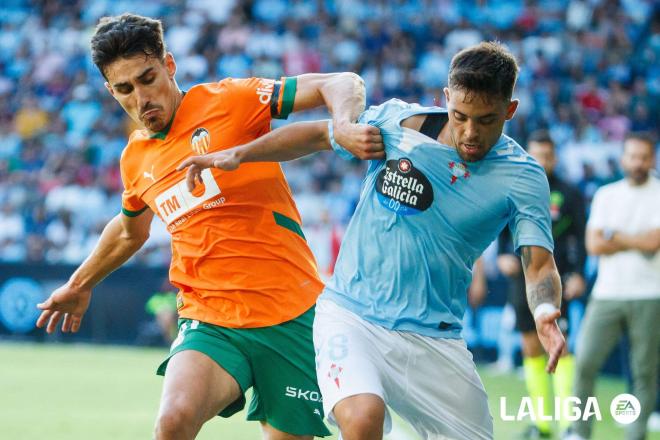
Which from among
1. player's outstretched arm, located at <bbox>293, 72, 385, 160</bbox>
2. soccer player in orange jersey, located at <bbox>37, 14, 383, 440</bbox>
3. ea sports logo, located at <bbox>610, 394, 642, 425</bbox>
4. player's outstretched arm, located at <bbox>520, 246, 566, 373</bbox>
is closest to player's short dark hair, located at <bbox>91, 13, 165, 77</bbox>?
soccer player in orange jersey, located at <bbox>37, 14, 383, 440</bbox>

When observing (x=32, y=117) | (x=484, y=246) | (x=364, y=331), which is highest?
(x=484, y=246)

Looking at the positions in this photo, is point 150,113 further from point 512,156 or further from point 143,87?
point 512,156

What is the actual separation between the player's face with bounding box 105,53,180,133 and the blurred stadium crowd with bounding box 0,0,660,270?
9727mm

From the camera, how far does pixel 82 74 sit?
2272cm

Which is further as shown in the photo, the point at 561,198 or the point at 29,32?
the point at 29,32

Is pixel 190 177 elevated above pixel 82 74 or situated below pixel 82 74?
above

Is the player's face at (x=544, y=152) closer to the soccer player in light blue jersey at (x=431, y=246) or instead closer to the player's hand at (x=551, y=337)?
the soccer player in light blue jersey at (x=431, y=246)

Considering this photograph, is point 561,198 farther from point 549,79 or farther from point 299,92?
point 549,79

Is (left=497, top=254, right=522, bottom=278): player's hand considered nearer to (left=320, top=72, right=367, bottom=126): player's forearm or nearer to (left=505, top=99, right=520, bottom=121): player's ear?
(left=320, top=72, right=367, bottom=126): player's forearm

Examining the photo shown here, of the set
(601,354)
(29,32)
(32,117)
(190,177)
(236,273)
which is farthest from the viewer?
(29,32)

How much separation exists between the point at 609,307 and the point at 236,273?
4.18m

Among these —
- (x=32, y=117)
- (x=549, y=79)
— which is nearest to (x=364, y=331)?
(x=549, y=79)

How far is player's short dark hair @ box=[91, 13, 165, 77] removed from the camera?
5324 mm

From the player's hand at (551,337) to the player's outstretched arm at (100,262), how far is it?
2345 mm
